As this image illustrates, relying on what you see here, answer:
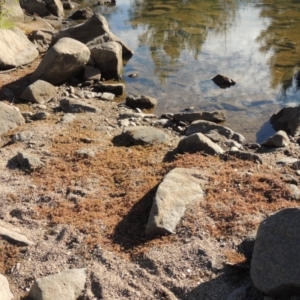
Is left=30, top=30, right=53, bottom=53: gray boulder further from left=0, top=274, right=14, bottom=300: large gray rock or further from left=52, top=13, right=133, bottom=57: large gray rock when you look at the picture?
left=0, top=274, right=14, bottom=300: large gray rock

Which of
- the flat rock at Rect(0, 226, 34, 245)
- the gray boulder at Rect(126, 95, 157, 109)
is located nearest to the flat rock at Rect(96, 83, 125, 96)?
the gray boulder at Rect(126, 95, 157, 109)

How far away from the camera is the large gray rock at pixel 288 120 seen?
11.7 m

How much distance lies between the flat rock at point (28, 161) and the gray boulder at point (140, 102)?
4.80 meters

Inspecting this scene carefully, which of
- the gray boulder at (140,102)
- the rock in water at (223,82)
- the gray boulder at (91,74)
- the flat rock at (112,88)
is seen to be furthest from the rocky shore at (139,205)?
the rock in water at (223,82)

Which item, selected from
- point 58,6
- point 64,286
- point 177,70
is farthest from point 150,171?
point 58,6

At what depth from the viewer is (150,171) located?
8836 millimetres

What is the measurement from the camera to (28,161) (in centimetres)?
898

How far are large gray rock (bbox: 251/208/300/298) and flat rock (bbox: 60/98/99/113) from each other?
7.50m

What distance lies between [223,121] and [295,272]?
812cm

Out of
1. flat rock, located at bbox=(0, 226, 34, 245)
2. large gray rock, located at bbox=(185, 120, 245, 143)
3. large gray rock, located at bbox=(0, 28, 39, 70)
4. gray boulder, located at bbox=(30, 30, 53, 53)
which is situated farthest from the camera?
gray boulder, located at bbox=(30, 30, 53, 53)

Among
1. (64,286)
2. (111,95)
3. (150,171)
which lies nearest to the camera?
(64,286)

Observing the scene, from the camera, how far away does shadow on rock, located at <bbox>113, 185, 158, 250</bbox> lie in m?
6.88

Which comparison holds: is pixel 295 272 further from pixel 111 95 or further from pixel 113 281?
pixel 111 95

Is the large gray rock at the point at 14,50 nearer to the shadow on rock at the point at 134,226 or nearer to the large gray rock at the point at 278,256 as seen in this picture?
the shadow on rock at the point at 134,226
